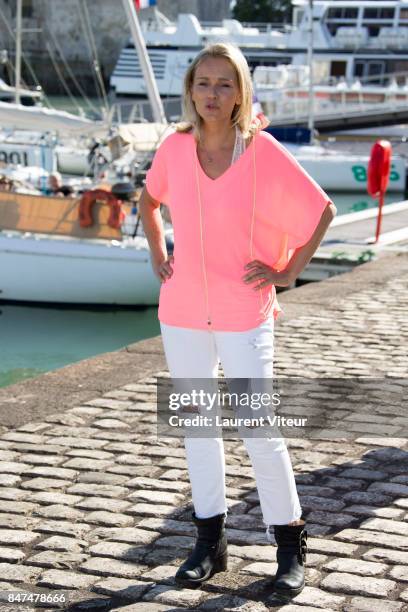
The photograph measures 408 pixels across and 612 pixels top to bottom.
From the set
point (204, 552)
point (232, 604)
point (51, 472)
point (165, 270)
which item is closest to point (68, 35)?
point (51, 472)

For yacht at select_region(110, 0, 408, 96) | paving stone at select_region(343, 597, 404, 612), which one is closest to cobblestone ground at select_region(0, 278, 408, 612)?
paving stone at select_region(343, 597, 404, 612)

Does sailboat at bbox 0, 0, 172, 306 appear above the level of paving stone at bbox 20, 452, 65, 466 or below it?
below

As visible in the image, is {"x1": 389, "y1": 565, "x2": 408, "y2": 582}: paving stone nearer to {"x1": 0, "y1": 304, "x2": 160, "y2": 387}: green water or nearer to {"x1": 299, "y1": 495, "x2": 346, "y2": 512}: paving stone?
{"x1": 299, "y1": 495, "x2": 346, "y2": 512}: paving stone

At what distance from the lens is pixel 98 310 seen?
16812 mm

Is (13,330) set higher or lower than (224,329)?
lower

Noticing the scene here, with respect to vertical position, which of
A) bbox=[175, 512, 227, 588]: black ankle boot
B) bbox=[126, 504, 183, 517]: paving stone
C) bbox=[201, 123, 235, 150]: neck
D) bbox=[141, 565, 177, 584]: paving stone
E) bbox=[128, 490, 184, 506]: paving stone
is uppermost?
bbox=[201, 123, 235, 150]: neck

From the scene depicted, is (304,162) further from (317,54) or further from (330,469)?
(330,469)

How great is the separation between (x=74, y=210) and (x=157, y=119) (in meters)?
6.46

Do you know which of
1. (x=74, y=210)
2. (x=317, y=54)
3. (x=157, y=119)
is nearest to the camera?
(x=74, y=210)

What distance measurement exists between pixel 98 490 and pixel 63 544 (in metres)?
0.64

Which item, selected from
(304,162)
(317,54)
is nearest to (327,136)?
(304,162)

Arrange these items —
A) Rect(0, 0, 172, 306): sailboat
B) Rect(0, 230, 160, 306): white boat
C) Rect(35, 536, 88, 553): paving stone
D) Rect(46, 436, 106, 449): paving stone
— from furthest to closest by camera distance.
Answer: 1. Rect(0, 230, 160, 306): white boat
2. Rect(0, 0, 172, 306): sailboat
3. Rect(46, 436, 106, 449): paving stone
4. Rect(35, 536, 88, 553): paving stone

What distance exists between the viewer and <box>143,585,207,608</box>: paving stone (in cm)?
409

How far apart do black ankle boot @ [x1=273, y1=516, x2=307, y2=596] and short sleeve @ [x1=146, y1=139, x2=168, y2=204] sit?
1.12 m
